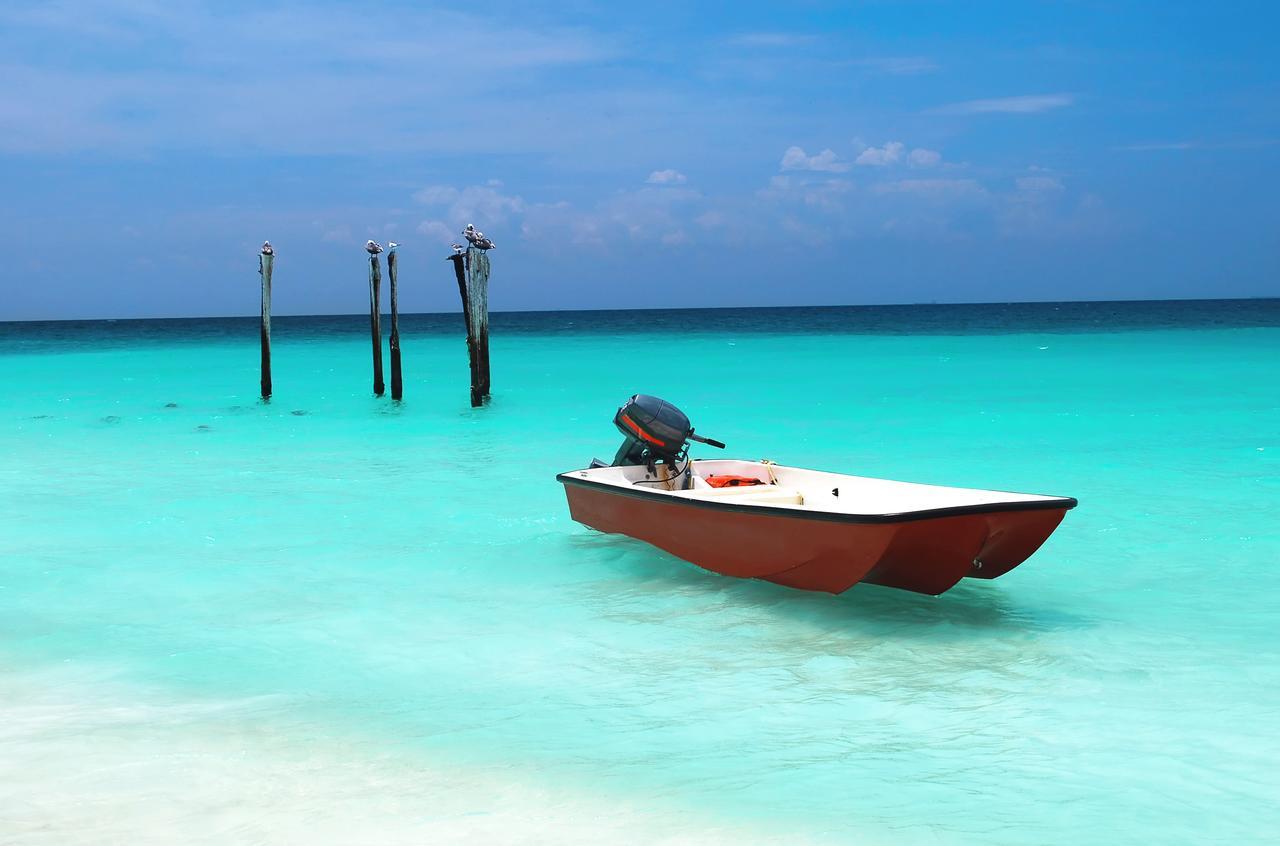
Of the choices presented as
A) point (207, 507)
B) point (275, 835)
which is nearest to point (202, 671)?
point (275, 835)

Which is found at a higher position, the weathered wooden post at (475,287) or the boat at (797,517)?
the weathered wooden post at (475,287)

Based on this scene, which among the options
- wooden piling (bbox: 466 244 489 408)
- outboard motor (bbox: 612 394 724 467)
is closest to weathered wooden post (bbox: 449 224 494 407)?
wooden piling (bbox: 466 244 489 408)

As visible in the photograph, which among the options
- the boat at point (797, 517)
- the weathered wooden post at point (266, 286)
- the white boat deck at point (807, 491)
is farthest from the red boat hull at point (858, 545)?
the weathered wooden post at point (266, 286)

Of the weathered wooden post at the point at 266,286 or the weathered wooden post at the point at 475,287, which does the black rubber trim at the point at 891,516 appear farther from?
the weathered wooden post at the point at 266,286

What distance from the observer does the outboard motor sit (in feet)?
31.8

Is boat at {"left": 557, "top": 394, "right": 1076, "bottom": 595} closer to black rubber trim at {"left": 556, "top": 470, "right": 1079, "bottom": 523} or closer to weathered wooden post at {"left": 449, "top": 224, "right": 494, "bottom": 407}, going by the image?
black rubber trim at {"left": 556, "top": 470, "right": 1079, "bottom": 523}

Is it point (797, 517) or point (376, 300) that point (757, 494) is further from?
point (376, 300)

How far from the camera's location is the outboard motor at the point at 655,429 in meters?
9.70

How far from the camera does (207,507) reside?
1277cm

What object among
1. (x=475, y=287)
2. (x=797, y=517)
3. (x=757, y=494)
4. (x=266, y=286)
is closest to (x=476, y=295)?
(x=475, y=287)

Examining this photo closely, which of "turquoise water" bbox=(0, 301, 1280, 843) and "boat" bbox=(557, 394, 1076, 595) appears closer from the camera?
"turquoise water" bbox=(0, 301, 1280, 843)

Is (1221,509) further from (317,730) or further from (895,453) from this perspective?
(317,730)

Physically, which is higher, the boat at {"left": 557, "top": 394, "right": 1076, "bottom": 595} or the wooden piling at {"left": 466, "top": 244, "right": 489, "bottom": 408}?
the wooden piling at {"left": 466, "top": 244, "right": 489, "bottom": 408}

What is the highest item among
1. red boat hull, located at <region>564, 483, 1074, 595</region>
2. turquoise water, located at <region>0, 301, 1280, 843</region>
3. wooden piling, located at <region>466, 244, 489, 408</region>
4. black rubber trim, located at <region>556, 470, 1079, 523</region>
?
wooden piling, located at <region>466, 244, 489, 408</region>
